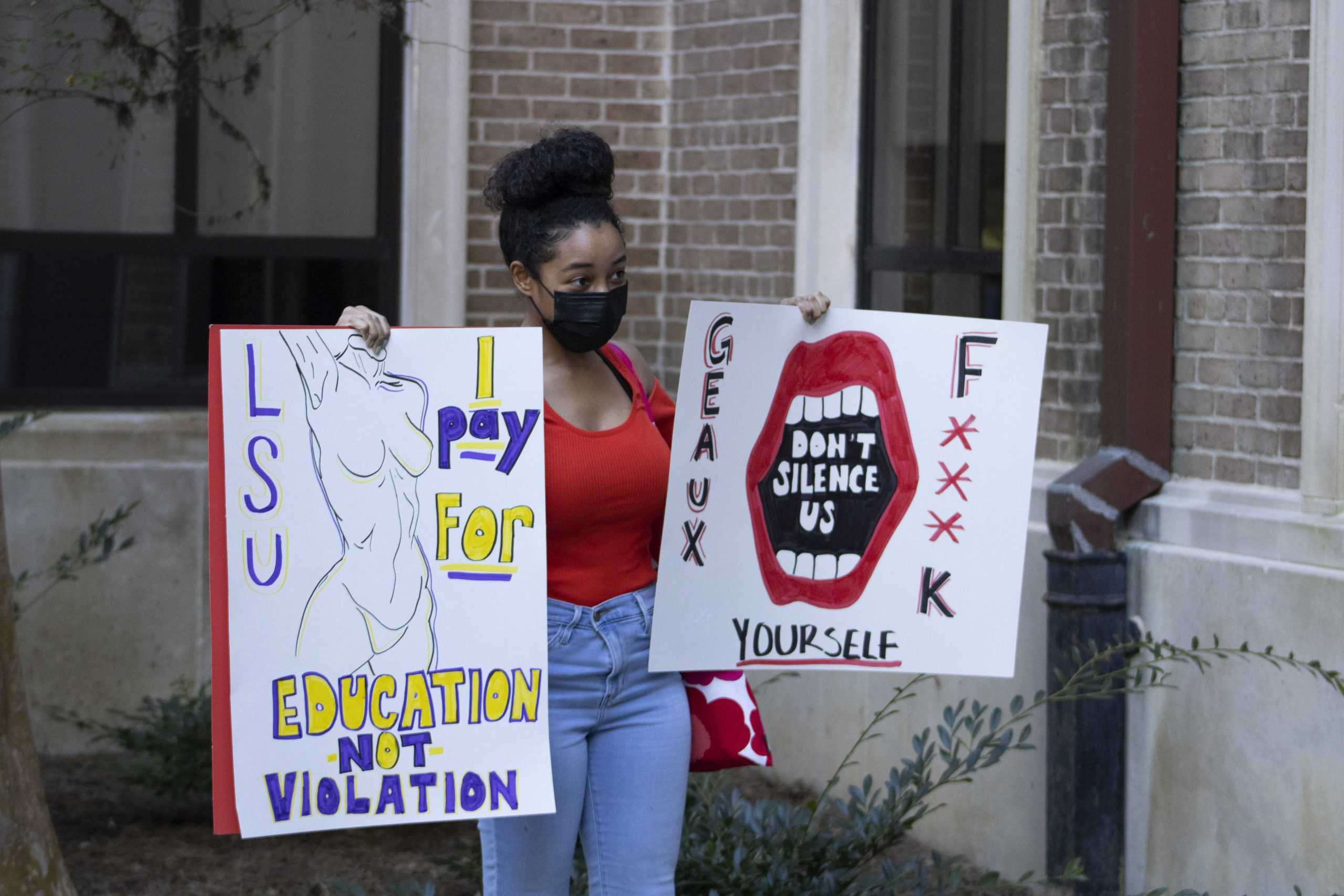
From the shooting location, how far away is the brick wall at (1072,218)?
5.04 meters

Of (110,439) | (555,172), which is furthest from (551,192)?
(110,439)

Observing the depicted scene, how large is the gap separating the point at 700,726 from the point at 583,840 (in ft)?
0.98

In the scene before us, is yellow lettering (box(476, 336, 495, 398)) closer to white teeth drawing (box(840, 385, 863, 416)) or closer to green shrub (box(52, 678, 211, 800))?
white teeth drawing (box(840, 385, 863, 416))

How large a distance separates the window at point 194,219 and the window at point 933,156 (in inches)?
75.5

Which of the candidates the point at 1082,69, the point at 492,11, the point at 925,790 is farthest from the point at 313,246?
the point at 925,790

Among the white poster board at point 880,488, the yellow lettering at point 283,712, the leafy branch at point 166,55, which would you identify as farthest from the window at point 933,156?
the yellow lettering at point 283,712

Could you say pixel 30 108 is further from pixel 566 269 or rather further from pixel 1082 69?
pixel 566 269

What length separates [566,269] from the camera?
9.62 ft

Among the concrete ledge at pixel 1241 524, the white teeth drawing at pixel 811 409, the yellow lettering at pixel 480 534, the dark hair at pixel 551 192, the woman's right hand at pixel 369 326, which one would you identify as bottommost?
the concrete ledge at pixel 1241 524

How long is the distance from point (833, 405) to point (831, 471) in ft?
0.44

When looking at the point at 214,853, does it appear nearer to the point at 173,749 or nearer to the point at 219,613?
the point at 173,749

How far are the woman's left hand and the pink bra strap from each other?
12.6 inches

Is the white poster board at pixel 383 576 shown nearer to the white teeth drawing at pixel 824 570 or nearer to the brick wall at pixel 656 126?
the white teeth drawing at pixel 824 570

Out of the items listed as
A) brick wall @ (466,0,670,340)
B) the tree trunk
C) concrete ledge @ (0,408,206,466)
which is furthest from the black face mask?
concrete ledge @ (0,408,206,466)
